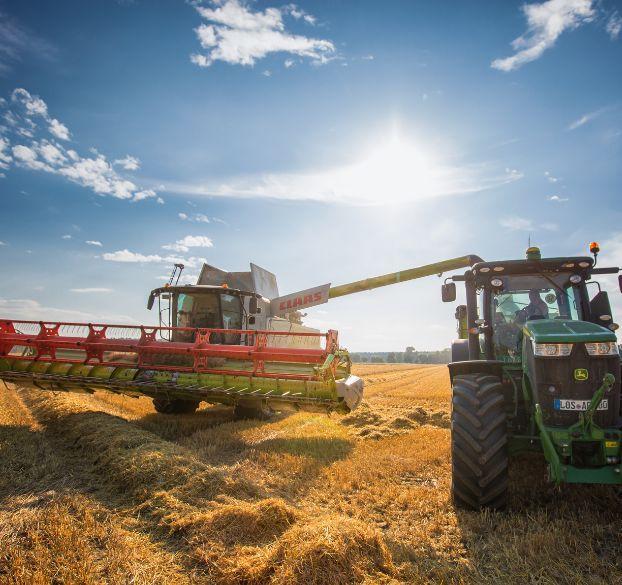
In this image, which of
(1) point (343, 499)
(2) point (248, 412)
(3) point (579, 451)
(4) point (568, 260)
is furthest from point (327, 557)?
(2) point (248, 412)

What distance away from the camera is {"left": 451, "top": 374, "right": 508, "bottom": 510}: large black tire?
3.69 metres

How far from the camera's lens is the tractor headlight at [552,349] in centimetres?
375

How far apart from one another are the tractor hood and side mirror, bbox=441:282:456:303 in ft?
4.02

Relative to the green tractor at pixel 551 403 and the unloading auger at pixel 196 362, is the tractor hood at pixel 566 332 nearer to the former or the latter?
the green tractor at pixel 551 403

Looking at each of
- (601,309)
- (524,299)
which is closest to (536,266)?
(524,299)

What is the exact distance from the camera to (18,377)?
774 centimetres

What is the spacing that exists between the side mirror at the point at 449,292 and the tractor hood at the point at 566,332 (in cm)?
122

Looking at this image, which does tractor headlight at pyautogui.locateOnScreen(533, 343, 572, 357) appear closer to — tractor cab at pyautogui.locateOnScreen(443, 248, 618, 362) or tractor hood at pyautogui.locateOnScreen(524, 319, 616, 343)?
tractor hood at pyautogui.locateOnScreen(524, 319, 616, 343)

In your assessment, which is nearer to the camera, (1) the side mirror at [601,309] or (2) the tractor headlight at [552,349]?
(2) the tractor headlight at [552,349]

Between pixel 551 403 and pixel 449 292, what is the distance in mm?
1934

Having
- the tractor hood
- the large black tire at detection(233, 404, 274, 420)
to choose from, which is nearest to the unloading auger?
the large black tire at detection(233, 404, 274, 420)

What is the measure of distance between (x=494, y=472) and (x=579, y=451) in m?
0.73

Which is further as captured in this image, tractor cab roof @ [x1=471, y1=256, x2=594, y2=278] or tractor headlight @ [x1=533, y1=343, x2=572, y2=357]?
tractor cab roof @ [x1=471, y1=256, x2=594, y2=278]

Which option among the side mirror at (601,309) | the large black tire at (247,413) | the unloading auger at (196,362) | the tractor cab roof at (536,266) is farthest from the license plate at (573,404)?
the large black tire at (247,413)
